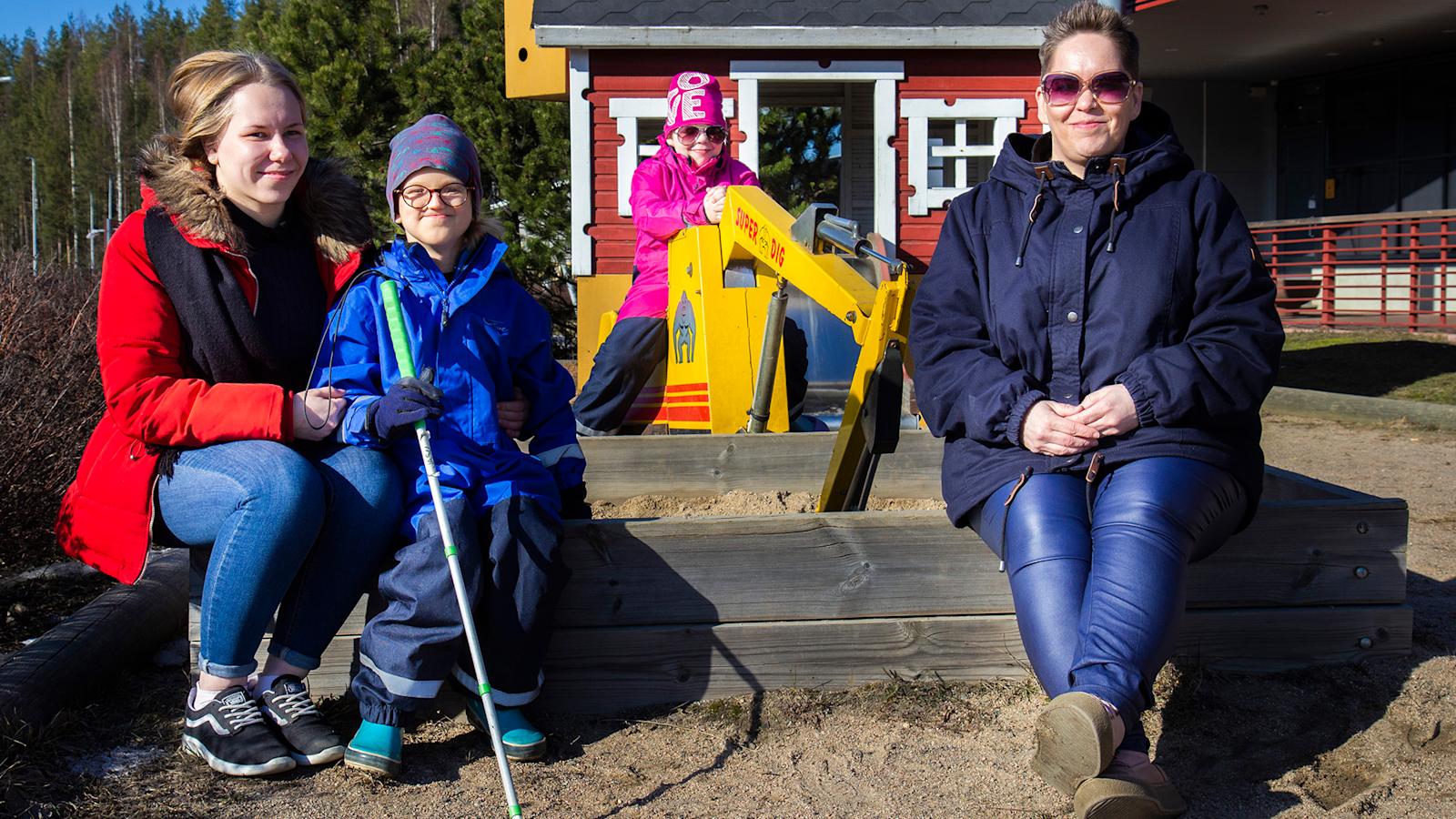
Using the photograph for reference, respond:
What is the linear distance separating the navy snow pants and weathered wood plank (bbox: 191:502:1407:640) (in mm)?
257

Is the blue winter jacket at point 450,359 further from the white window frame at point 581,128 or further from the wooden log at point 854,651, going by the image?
the white window frame at point 581,128

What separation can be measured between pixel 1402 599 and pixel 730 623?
1.79 m

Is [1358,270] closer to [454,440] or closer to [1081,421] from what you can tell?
[1081,421]

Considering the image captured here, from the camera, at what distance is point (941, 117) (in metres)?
9.18

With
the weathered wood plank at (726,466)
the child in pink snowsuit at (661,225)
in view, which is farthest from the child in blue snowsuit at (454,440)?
the child in pink snowsuit at (661,225)

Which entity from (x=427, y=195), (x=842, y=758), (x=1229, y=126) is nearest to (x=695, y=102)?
(x=427, y=195)

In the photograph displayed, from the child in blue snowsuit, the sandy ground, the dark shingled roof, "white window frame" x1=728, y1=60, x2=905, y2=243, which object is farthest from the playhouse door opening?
the sandy ground

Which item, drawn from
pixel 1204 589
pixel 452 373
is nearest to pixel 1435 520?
pixel 1204 589

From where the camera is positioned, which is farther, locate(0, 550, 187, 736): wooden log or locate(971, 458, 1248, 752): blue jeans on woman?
locate(0, 550, 187, 736): wooden log

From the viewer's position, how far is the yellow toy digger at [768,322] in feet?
12.2

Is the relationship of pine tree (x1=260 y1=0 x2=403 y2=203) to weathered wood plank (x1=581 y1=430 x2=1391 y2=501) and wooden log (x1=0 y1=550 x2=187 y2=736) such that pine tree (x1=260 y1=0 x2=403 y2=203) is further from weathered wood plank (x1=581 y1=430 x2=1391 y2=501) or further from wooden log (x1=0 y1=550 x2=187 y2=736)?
wooden log (x1=0 y1=550 x2=187 y2=736)

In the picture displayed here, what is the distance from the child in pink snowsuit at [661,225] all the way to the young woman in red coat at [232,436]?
2909 mm

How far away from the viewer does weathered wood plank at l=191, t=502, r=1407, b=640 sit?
315 centimetres

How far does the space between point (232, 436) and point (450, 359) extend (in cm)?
51
